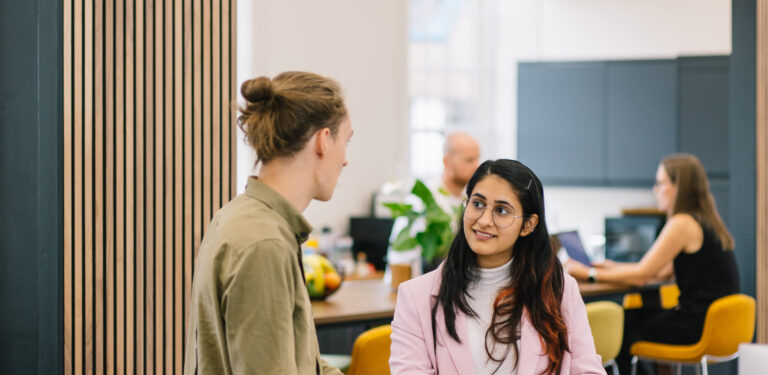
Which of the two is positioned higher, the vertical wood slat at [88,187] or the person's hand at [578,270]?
the vertical wood slat at [88,187]

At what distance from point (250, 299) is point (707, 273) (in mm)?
3228

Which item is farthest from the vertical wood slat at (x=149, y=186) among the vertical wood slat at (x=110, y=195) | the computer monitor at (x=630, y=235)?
the computer monitor at (x=630, y=235)

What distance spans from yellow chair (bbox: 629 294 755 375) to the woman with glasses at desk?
90 mm

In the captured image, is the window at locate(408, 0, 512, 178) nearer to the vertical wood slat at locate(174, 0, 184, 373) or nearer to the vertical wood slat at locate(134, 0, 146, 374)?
the vertical wood slat at locate(174, 0, 184, 373)

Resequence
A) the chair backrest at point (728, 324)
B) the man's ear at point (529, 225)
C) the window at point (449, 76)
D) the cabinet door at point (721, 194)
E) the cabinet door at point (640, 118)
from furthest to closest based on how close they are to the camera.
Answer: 1. the window at point (449, 76)
2. the cabinet door at point (640, 118)
3. the cabinet door at point (721, 194)
4. the chair backrest at point (728, 324)
5. the man's ear at point (529, 225)

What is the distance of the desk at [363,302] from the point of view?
304 cm

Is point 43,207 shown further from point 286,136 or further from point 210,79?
point 286,136

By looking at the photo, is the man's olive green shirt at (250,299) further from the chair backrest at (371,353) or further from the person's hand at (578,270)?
the person's hand at (578,270)

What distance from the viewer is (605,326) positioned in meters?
3.27

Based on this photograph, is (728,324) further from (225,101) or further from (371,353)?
(225,101)

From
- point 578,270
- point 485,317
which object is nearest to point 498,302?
point 485,317

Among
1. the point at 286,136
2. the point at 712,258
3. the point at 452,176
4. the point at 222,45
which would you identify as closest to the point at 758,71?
the point at 712,258

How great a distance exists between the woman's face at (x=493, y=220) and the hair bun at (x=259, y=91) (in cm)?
87

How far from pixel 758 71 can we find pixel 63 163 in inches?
125
